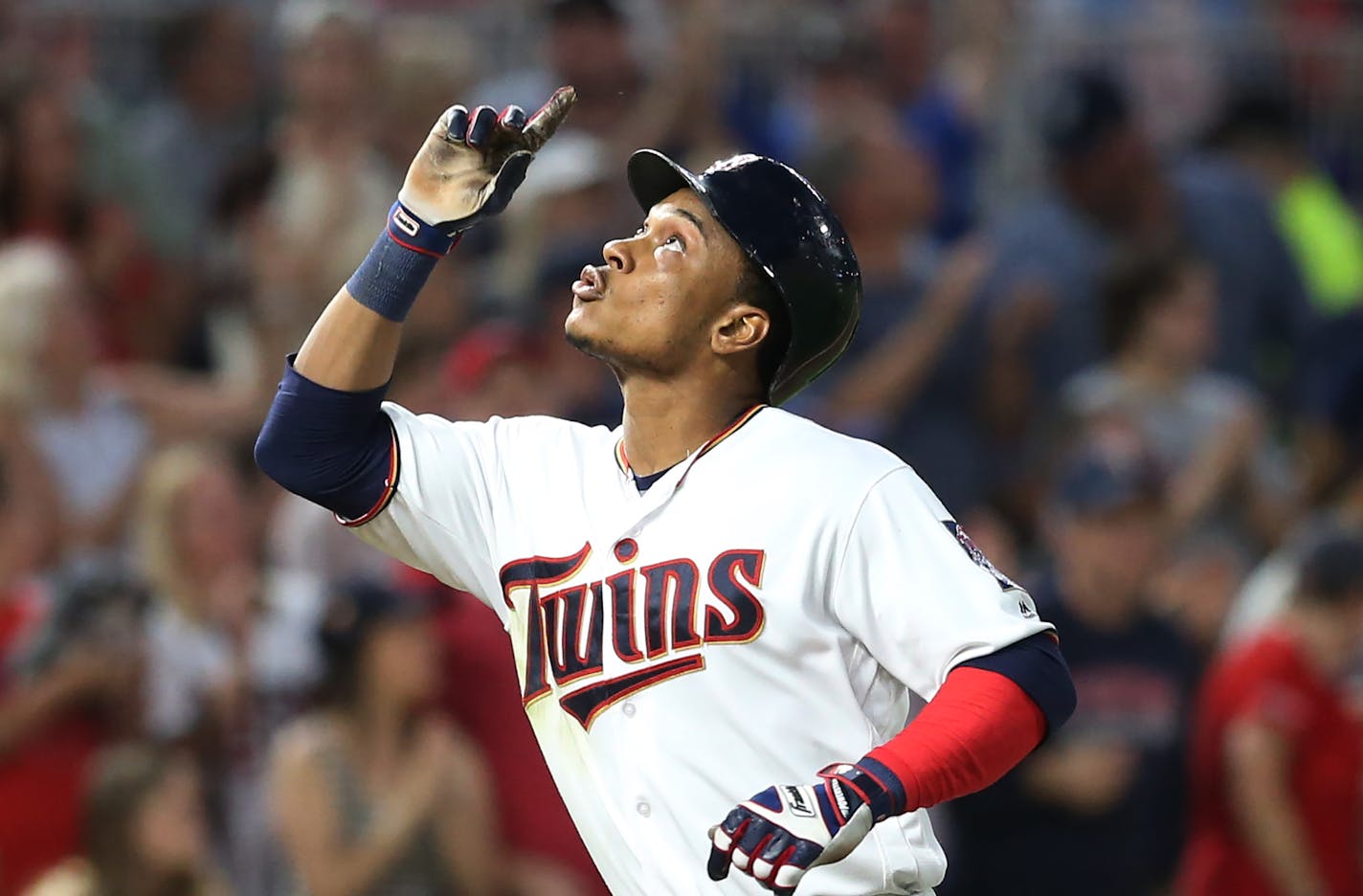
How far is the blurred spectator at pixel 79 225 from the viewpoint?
24.2ft

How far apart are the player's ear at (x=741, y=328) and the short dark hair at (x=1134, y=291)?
14.5ft

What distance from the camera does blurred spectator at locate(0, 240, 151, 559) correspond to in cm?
679

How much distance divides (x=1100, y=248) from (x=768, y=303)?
5.02 meters

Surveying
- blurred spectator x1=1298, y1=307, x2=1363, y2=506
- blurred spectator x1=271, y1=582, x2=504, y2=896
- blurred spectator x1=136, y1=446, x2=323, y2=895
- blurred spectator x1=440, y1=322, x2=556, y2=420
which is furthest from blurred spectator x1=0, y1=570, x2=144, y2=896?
blurred spectator x1=1298, y1=307, x2=1363, y2=506

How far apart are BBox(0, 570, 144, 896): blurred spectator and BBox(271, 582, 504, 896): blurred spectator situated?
0.50 meters

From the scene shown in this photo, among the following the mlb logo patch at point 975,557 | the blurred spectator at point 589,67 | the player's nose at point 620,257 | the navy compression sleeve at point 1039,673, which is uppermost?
the player's nose at point 620,257

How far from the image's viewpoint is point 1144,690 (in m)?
7.17

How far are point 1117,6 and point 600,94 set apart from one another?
3.38 metres

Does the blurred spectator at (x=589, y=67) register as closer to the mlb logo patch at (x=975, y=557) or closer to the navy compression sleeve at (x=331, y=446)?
the navy compression sleeve at (x=331, y=446)

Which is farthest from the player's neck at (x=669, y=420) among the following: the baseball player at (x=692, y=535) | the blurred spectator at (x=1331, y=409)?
the blurred spectator at (x=1331, y=409)

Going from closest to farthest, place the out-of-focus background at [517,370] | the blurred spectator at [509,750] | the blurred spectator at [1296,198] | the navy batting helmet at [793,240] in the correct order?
the navy batting helmet at [793,240] → the out-of-focus background at [517,370] → the blurred spectator at [509,750] → the blurred spectator at [1296,198]

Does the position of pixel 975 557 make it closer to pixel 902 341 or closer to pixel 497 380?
pixel 497 380

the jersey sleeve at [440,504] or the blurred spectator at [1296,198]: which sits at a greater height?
the jersey sleeve at [440,504]

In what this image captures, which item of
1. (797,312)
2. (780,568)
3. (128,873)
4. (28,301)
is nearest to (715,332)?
(797,312)
